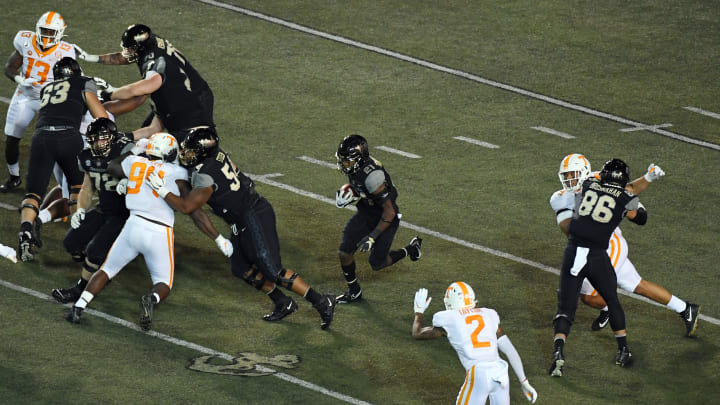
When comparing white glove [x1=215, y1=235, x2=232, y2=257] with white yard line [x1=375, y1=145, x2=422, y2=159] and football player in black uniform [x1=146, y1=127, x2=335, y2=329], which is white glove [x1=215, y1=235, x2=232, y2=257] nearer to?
football player in black uniform [x1=146, y1=127, x2=335, y2=329]

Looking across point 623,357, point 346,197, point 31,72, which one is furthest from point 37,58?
point 623,357

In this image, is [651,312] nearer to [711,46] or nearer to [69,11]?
[711,46]

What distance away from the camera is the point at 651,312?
12297 mm

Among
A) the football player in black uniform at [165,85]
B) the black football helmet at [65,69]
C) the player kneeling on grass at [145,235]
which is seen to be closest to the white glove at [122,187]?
the player kneeling on grass at [145,235]

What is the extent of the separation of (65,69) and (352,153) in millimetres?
3436

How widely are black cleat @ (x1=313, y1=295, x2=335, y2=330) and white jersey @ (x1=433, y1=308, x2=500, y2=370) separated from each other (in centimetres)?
213

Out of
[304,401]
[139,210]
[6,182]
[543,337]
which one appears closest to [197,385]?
A: [304,401]

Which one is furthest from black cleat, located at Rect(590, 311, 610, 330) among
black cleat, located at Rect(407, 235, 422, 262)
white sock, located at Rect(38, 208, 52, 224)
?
white sock, located at Rect(38, 208, 52, 224)

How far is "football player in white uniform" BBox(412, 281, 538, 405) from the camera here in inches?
368

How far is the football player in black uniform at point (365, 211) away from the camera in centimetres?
1183

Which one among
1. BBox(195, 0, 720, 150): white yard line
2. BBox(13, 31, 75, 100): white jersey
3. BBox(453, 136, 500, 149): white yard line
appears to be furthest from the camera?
BBox(195, 0, 720, 150): white yard line

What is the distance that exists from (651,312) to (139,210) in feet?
16.9

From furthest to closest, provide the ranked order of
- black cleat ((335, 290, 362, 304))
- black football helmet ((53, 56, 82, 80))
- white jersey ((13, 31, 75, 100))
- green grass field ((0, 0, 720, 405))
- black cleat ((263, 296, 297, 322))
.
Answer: white jersey ((13, 31, 75, 100)) → black football helmet ((53, 56, 82, 80)) → black cleat ((335, 290, 362, 304)) → black cleat ((263, 296, 297, 322)) → green grass field ((0, 0, 720, 405))

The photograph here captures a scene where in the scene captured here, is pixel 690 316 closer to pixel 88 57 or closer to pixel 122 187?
pixel 122 187
